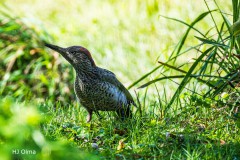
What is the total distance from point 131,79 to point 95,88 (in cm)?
419

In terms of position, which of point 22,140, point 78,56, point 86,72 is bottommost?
point 22,140

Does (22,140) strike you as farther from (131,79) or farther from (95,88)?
(131,79)

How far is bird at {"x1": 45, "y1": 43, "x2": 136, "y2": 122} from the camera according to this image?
6242mm

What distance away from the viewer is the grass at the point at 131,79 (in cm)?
492

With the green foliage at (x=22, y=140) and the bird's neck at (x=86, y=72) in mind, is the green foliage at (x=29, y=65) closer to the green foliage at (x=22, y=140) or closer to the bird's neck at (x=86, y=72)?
the bird's neck at (x=86, y=72)

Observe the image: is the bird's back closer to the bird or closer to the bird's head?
the bird

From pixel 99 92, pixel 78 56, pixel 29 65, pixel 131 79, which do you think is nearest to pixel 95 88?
pixel 99 92

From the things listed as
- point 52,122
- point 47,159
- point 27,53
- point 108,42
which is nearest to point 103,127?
point 52,122

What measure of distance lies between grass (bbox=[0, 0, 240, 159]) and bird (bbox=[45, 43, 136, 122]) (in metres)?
0.14

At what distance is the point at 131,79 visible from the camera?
10438 mm

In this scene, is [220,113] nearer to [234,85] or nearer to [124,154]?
[234,85]

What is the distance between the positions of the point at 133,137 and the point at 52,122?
2.81ft

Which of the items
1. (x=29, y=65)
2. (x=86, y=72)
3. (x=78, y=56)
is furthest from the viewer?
(x=29, y=65)

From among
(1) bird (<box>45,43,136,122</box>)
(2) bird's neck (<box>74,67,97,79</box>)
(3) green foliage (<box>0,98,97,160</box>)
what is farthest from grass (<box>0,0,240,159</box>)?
(2) bird's neck (<box>74,67,97,79</box>)
